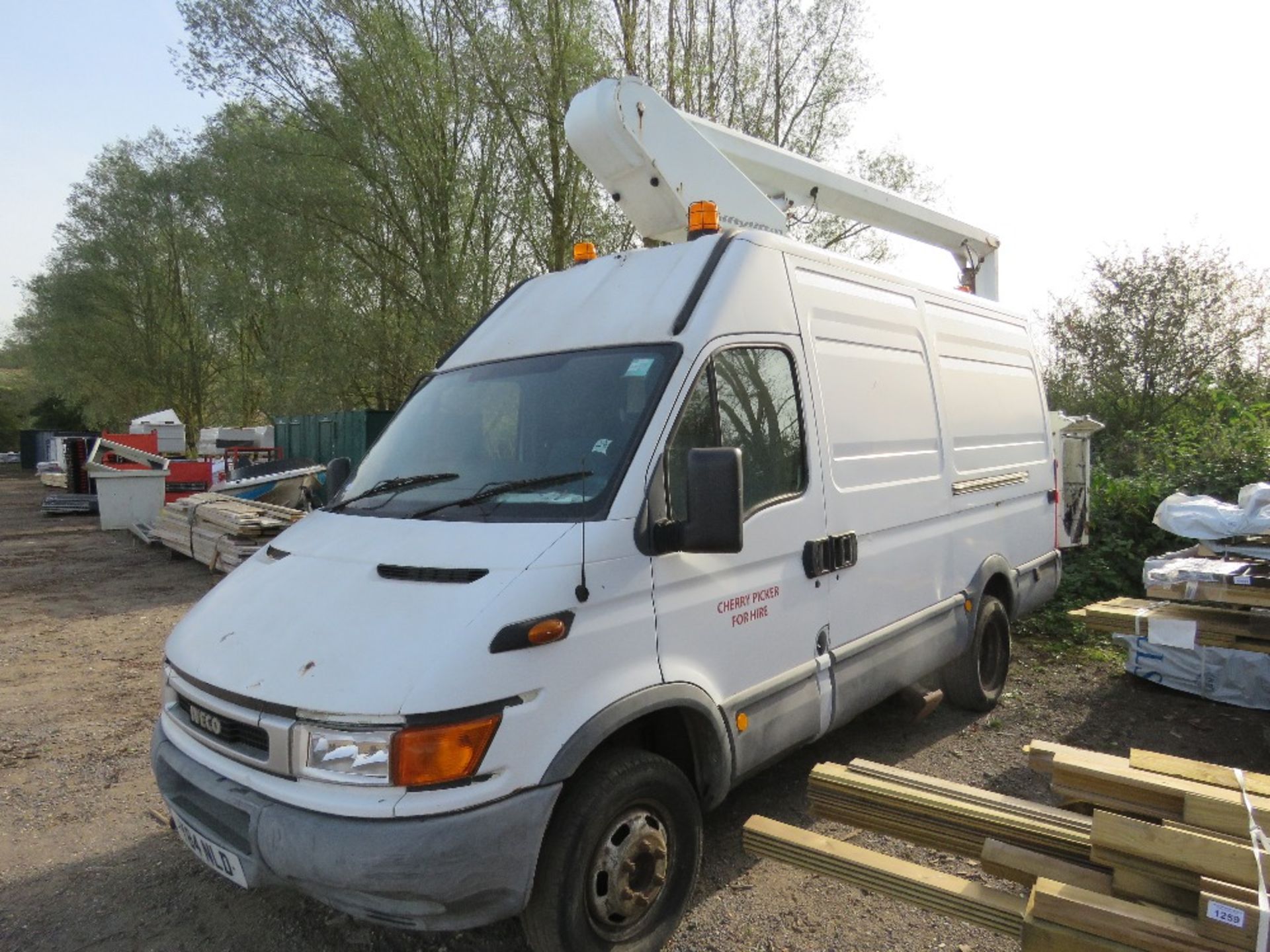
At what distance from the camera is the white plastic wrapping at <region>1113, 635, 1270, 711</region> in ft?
16.7

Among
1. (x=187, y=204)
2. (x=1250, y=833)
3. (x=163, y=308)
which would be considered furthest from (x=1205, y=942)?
(x=163, y=308)

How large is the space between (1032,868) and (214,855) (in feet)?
8.48

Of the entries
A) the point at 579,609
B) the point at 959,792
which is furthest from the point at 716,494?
the point at 959,792

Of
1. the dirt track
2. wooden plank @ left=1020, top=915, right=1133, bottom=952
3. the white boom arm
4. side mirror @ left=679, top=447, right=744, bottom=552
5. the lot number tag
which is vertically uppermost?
the white boom arm

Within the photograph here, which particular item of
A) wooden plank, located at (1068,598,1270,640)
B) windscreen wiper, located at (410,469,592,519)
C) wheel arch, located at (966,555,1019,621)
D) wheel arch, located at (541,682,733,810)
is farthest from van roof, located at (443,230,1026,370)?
wooden plank, located at (1068,598,1270,640)

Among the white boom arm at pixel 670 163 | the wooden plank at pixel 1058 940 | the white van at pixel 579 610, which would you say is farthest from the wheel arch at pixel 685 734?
the white boom arm at pixel 670 163

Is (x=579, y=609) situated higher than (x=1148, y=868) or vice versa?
(x=579, y=609)

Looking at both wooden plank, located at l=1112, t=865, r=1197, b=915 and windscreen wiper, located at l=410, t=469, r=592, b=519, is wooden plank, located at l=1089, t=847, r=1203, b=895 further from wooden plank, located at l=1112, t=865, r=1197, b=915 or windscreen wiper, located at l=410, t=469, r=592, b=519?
windscreen wiper, located at l=410, t=469, r=592, b=519

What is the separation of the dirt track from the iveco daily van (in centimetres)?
58

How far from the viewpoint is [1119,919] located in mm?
2119

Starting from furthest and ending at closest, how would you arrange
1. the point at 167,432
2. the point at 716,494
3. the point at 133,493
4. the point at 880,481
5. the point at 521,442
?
the point at 167,432 < the point at 133,493 < the point at 880,481 < the point at 521,442 < the point at 716,494

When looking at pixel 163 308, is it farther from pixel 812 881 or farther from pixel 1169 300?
pixel 812 881

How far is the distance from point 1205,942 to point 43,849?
4568 millimetres

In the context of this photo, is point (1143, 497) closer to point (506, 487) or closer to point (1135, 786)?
point (1135, 786)
